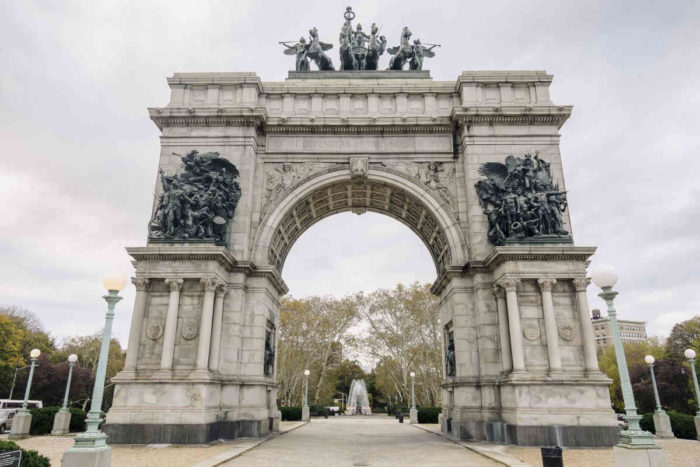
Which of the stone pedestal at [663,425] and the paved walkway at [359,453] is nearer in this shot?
the paved walkway at [359,453]

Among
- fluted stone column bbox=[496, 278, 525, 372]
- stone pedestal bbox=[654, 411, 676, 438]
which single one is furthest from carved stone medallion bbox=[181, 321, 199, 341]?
stone pedestal bbox=[654, 411, 676, 438]

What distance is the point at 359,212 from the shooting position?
2539cm

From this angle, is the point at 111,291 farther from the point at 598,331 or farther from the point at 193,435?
the point at 598,331

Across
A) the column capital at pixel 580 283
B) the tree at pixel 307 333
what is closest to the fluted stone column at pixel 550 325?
the column capital at pixel 580 283

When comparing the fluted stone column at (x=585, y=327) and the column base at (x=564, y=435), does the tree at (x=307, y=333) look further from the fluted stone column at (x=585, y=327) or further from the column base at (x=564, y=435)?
the fluted stone column at (x=585, y=327)

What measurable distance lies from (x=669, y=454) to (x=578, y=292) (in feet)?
18.9

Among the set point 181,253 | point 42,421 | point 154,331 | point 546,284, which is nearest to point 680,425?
point 546,284

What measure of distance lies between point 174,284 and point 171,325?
1.56m

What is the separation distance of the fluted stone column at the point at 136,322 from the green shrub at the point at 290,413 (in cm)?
1983

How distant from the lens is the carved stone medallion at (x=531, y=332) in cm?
1684

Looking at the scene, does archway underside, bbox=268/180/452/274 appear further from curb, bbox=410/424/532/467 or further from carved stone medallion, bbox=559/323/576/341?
curb, bbox=410/424/532/467

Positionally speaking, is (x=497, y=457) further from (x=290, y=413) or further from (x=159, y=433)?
(x=290, y=413)

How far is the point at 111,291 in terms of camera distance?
1000cm

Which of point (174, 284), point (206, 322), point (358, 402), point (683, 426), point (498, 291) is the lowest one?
point (358, 402)
